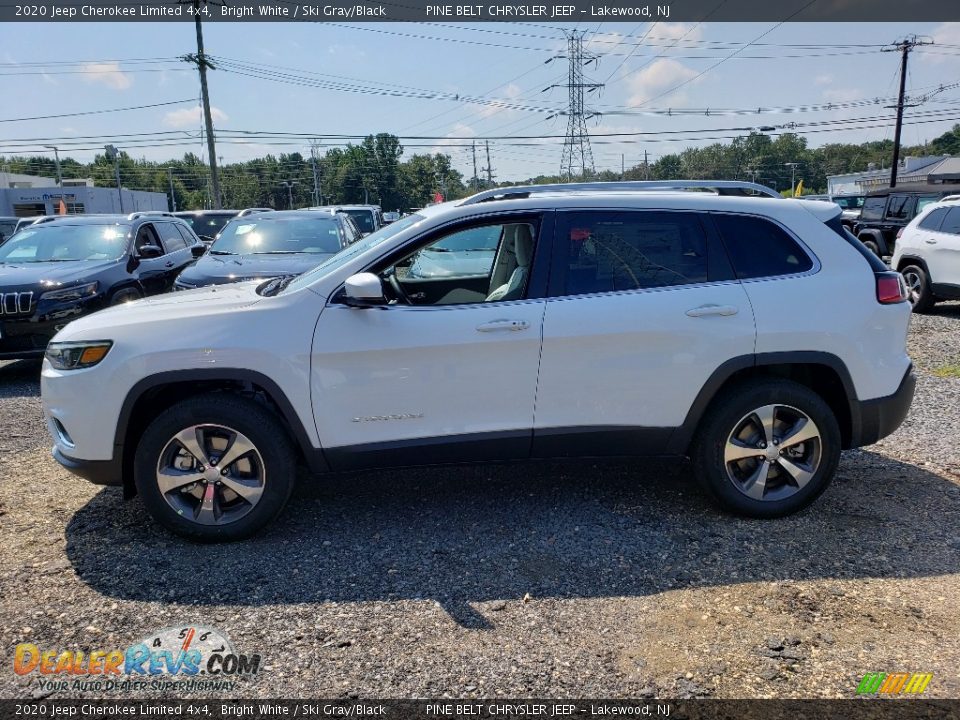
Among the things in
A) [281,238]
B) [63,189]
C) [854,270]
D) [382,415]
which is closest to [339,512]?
[382,415]

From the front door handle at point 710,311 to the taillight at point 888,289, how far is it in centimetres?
88

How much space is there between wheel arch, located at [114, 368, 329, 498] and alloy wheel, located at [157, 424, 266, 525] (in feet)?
0.72

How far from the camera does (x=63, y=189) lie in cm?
6538

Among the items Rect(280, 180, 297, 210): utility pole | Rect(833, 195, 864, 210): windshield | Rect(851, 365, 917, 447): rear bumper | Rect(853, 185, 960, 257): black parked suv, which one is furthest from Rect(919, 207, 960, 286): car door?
Rect(280, 180, 297, 210): utility pole

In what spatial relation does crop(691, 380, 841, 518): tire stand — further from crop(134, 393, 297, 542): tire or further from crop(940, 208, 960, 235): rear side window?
crop(940, 208, 960, 235): rear side window

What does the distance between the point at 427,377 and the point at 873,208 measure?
579 inches

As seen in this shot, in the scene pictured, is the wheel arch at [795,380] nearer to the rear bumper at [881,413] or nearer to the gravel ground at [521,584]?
the rear bumper at [881,413]

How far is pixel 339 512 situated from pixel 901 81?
49921 millimetres

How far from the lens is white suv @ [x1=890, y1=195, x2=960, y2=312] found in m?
10.6

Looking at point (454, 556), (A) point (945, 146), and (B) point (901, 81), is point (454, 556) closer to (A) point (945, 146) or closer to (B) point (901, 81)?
(B) point (901, 81)

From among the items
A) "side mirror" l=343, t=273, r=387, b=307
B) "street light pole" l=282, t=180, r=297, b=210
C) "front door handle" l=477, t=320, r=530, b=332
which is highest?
"street light pole" l=282, t=180, r=297, b=210

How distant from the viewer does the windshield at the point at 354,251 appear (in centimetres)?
393

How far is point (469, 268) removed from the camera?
5.34 meters

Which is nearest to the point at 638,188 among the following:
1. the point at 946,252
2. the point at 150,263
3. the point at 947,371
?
the point at 947,371
